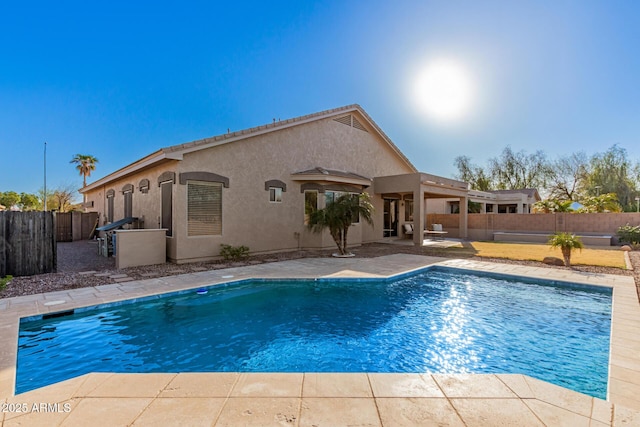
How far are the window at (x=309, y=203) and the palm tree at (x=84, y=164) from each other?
4036 cm

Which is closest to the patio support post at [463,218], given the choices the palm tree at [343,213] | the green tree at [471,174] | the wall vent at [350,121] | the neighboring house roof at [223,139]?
the neighboring house roof at [223,139]

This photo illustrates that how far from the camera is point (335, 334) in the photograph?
629 cm

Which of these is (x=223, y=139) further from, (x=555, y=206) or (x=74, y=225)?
(x=555, y=206)

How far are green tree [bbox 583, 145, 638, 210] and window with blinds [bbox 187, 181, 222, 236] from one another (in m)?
41.8

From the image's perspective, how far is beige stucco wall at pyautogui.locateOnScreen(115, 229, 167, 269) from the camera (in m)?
11.2

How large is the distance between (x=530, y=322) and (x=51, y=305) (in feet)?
35.1

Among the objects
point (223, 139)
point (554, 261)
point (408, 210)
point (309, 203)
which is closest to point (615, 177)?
point (408, 210)

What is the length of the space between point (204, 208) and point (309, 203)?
5.71 metres

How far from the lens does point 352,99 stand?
63.3ft

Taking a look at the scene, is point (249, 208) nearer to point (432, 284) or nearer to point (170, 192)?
point (170, 192)

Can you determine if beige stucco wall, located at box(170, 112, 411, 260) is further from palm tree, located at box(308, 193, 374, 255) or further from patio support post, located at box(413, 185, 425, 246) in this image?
patio support post, located at box(413, 185, 425, 246)

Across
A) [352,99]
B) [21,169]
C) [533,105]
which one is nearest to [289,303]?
[352,99]

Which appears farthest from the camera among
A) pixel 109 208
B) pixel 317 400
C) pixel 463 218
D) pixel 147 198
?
pixel 463 218

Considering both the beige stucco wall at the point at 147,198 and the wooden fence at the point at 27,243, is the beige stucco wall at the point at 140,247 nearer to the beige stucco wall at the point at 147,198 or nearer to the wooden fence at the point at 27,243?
the beige stucco wall at the point at 147,198
